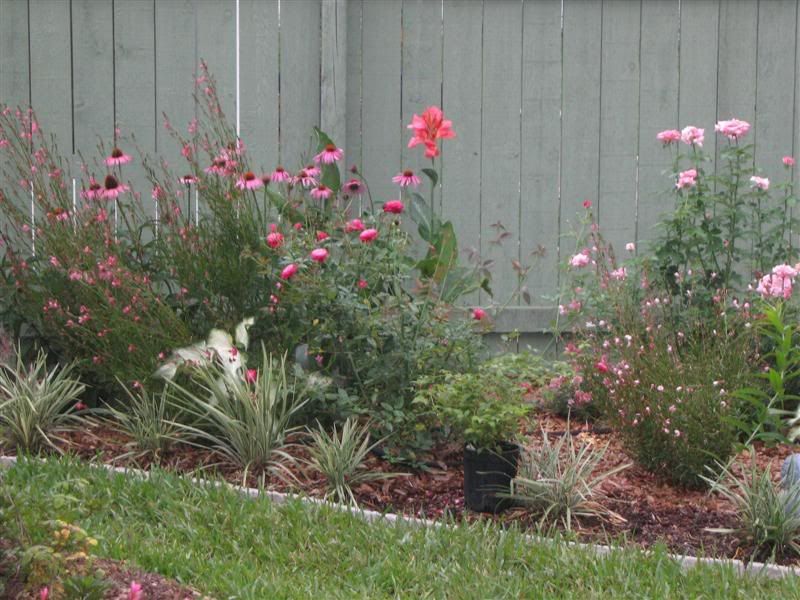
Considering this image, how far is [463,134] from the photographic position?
6344 mm

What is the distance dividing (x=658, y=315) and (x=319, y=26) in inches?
88.5

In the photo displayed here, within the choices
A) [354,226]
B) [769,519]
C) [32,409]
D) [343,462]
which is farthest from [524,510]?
[32,409]

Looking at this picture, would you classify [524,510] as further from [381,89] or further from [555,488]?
[381,89]

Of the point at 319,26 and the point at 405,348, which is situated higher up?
the point at 319,26

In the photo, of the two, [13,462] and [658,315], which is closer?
[13,462]

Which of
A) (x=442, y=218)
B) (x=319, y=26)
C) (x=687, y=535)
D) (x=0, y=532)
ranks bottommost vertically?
(x=687, y=535)

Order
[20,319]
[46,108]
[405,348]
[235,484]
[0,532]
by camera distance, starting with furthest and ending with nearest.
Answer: [46,108]
[20,319]
[405,348]
[235,484]
[0,532]

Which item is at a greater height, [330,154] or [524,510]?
[330,154]

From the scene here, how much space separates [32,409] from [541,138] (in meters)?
3.04

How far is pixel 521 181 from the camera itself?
20.9 feet

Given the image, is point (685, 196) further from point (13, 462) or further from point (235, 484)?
point (13, 462)

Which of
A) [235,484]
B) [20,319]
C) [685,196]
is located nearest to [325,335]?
[235,484]

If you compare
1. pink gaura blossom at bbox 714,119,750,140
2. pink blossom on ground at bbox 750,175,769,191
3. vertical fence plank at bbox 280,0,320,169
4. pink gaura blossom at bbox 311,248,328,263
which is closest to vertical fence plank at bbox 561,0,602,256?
pink gaura blossom at bbox 714,119,750,140

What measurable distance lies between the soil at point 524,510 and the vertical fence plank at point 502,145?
1.59 meters
